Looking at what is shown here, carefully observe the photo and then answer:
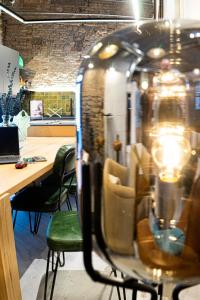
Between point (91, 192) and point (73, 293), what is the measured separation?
6.04ft

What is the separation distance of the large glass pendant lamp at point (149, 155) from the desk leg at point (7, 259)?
1.16 m

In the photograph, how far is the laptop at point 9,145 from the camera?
250cm

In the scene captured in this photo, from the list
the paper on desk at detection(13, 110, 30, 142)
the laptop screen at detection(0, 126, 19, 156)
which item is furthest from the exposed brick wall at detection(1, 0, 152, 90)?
the laptop screen at detection(0, 126, 19, 156)

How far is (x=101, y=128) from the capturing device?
23.6 inches

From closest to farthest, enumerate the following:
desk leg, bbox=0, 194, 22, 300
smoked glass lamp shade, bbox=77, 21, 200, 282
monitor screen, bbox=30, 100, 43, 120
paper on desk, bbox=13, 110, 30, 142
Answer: smoked glass lamp shade, bbox=77, 21, 200, 282 → desk leg, bbox=0, 194, 22, 300 → paper on desk, bbox=13, 110, 30, 142 → monitor screen, bbox=30, 100, 43, 120

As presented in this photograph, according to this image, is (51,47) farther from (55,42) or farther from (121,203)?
(121,203)

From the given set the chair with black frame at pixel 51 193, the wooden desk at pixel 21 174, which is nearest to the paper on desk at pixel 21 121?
the wooden desk at pixel 21 174

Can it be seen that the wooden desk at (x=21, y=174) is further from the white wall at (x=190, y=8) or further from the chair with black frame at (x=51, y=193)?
the white wall at (x=190, y=8)

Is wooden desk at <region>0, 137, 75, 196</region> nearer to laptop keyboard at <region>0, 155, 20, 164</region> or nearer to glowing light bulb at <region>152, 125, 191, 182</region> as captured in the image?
laptop keyboard at <region>0, 155, 20, 164</region>

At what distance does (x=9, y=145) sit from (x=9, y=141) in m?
0.03

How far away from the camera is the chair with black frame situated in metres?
2.53

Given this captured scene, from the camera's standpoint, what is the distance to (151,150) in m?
0.58

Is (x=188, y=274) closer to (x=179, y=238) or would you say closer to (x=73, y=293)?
(x=179, y=238)

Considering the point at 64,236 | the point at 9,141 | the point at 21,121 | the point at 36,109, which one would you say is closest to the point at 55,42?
the point at 36,109
